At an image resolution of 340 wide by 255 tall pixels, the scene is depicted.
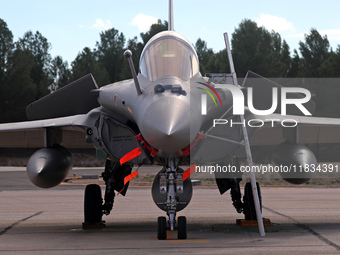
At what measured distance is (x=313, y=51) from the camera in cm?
7225

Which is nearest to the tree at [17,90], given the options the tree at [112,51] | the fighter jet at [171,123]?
the tree at [112,51]

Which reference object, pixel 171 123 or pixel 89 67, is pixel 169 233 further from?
pixel 89 67

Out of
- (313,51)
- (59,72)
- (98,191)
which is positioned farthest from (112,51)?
(98,191)

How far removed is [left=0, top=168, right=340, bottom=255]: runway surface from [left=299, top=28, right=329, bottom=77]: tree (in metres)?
48.9

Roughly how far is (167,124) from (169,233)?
3.04 meters

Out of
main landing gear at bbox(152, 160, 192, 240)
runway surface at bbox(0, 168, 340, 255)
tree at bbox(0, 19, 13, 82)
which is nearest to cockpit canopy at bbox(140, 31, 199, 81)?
main landing gear at bbox(152, 160, 192, 240)

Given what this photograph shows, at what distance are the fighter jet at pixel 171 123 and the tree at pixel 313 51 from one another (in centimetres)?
5810

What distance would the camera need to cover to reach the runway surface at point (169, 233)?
30.6 feet

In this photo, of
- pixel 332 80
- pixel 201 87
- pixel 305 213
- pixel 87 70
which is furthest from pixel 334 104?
pixel 201 87

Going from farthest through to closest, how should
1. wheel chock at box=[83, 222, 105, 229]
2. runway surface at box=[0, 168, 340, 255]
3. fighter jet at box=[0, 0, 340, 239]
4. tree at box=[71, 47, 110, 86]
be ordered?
tree at box=[71, 47, 110, 86], wheel chock at box=[83, 222, 105, 229], runway surface at box=[0, 168, 340, 255], fighter jet at box=[0, 0, 340, 239]

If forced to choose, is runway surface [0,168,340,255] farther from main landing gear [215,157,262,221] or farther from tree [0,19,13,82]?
tree [0,19,13,82]

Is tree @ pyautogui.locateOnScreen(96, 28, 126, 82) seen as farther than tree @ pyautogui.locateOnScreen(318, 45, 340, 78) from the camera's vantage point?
Yes

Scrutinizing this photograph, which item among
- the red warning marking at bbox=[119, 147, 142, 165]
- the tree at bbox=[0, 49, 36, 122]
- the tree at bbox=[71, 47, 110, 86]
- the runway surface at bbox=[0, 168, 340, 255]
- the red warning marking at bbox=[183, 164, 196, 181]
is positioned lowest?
the runway surface at bbox=[0, 168, 340, 255]

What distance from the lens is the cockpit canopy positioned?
393 inches
